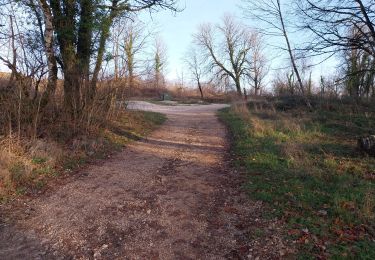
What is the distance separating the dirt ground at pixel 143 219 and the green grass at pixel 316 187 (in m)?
0.37

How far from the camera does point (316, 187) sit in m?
5.46

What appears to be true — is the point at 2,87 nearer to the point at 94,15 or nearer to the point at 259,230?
the point at 94,15

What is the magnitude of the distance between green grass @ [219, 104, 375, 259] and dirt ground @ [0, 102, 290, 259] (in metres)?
0.37

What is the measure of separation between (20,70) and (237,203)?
6.44 meters

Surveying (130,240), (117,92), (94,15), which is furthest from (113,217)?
(94,15)

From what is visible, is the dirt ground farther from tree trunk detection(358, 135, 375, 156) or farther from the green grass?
tree trunk detection(358, 135, 375, 156)

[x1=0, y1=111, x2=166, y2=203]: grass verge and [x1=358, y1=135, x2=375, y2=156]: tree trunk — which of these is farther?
[x1=358, y1=135, x2=375, y2=156]: tree trunk

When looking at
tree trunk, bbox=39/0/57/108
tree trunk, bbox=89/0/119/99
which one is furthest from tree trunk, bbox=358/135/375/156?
tree trunk, bbox=39/0/57/108

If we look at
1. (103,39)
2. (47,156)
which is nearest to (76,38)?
(103,39)

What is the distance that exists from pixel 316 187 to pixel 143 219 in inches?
123

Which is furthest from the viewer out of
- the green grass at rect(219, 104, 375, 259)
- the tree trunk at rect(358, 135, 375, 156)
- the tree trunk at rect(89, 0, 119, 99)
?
the tree trunk at rect(89, 0, 119, 99)

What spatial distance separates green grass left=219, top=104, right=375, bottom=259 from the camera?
12.6ft

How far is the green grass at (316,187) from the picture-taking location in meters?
3.83

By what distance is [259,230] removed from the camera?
4.23 m
